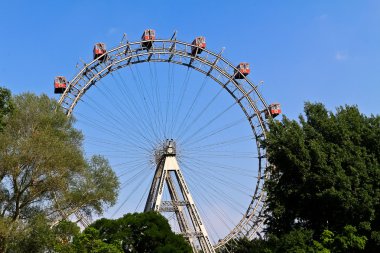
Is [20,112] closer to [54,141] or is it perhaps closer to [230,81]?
[54,141]

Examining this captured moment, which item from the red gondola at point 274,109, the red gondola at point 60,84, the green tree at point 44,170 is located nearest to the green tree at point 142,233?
the green tree at point 44,170

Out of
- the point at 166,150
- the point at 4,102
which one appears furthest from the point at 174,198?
the point at 4,102

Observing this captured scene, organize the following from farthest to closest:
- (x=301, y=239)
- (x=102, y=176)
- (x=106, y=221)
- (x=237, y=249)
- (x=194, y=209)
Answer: (x=237, y=249)
(x=194, y=209)
(x=106, y=221)
(x=102, y=176)
(x=301, y=239)

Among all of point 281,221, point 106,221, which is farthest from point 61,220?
point 281,221

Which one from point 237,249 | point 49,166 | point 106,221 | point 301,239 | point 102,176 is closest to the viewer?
point 301,239

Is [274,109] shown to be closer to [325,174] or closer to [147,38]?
[147,38]

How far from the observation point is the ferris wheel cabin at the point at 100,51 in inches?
1597

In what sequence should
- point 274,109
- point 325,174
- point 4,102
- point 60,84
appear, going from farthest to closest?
1. point 274,109
2. point 60,84
3. point 325,174
4. point 4,102

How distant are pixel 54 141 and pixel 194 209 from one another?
14524mm

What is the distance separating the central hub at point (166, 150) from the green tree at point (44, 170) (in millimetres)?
9451

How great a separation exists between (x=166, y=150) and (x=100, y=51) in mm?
9370

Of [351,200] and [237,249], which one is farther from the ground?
[237,249]

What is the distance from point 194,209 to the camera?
38250 mm

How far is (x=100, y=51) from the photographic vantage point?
40594 millimetres
